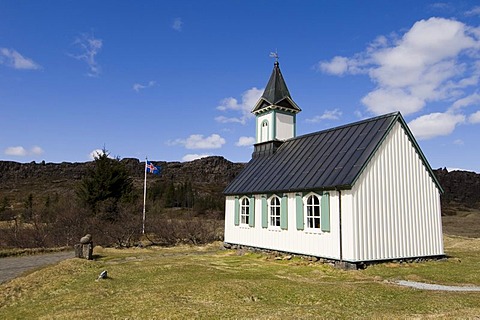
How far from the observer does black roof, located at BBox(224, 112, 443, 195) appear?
50.2 ft

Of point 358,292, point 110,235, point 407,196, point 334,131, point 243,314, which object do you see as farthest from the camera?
point 110,235

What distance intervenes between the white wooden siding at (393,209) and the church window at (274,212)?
4.30 metres

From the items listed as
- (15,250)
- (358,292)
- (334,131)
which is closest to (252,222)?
(334,131)

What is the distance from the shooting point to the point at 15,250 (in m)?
20.9

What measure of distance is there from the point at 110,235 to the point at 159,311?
17.0 meters

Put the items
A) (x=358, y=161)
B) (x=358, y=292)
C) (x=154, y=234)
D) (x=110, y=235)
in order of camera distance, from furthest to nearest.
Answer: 1. (x=154, y=234)
2. (x=110, y=235)
3. (x=358, y=161)
4. (x=358, y=292)

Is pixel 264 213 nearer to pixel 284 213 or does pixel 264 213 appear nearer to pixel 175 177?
pixel 284 213

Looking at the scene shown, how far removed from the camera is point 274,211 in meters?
18.5

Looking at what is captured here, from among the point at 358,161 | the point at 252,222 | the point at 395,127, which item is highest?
the point at 395,127

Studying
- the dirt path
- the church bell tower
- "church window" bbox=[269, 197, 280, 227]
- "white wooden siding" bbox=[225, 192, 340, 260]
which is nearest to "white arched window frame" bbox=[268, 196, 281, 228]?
"church window" bbox=[269, 197, 280, 227]

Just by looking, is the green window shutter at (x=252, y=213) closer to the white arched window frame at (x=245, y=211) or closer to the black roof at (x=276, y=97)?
the white arched window frame at (x=245, y=211)

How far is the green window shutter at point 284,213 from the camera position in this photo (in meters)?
17.4

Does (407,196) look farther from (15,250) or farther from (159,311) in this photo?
(15,250)

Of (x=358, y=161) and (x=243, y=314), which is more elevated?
(x=358, y=161)
